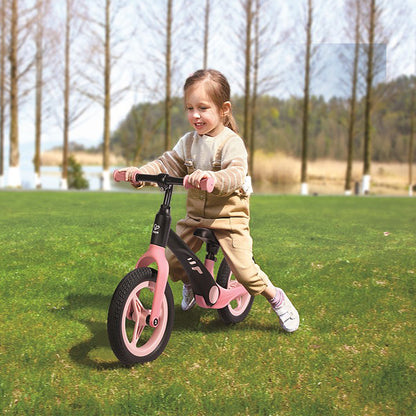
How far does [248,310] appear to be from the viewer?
4094mm

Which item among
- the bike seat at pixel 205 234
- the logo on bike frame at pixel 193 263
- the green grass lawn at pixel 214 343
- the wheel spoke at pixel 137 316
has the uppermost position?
the bike seat at pixel 205 234

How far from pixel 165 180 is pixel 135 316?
2.79 feet

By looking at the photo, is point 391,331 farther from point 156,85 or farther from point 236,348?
point 156,85

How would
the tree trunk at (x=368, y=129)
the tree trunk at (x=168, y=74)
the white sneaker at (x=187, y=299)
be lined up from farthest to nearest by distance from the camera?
the tree trunk at (x=368, y=129) → the tree trunk at (x=168, y=74) → the white sneaker at (x=187, y=299)

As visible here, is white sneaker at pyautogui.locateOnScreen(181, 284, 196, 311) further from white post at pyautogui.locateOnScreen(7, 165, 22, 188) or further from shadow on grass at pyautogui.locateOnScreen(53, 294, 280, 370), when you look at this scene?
white post at pyautogui.locateOnScreen(7, 165, 22, 188)

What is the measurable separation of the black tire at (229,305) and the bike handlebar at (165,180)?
1.07 m

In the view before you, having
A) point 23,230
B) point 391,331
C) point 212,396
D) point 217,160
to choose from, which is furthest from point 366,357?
point 23,230

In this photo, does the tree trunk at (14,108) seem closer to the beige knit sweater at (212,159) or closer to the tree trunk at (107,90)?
the tree trunk at (107,90)

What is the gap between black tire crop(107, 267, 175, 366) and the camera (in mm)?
2852

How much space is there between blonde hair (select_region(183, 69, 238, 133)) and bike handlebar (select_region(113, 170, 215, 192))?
23.8 inches

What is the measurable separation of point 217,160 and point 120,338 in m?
1.22

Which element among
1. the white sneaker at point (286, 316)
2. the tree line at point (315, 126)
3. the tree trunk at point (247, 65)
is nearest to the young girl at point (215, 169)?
the white sneaker at point (286, 316)

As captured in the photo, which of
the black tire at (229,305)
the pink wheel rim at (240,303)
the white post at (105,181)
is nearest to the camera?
the black tire at (229,305)

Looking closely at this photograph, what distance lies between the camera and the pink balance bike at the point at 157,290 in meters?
2.87
